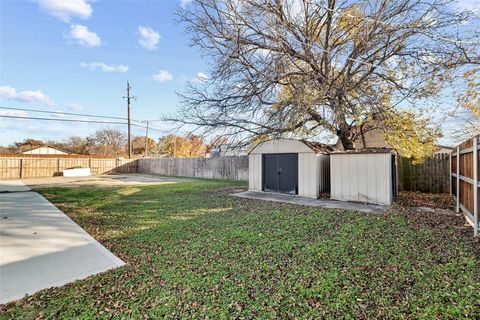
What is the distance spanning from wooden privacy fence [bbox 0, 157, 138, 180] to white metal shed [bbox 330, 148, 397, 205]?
20.2 metres

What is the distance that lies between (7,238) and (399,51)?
10.4 m

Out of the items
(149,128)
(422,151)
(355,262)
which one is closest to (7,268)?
(355,262)

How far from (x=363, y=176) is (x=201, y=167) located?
11.6 meters

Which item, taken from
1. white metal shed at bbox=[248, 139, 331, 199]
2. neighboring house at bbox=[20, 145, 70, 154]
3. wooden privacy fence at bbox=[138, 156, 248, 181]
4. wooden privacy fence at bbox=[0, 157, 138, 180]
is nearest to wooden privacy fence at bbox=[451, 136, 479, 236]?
white metal shed at bbox=[248, 139, 331, 199]

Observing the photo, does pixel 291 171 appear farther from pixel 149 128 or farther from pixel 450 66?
pixel 149 128

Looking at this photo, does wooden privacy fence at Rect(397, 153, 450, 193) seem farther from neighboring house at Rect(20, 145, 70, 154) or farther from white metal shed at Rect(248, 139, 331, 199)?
neighboring house at Rect(20, 145, 70, 154)

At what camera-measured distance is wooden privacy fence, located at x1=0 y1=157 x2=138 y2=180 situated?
17.3 meters

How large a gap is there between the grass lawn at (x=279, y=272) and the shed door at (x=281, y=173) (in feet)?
10.0

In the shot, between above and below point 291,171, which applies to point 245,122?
above

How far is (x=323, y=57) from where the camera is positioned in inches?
283

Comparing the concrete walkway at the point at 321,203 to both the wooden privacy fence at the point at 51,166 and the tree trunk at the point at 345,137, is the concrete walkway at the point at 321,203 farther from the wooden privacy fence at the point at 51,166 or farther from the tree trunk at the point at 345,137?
the wooden privacy fence at the point at 51,166

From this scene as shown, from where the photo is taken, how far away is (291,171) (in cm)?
814

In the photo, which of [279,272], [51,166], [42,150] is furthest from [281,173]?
[42,150]

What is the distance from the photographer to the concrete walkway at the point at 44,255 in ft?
8.55
